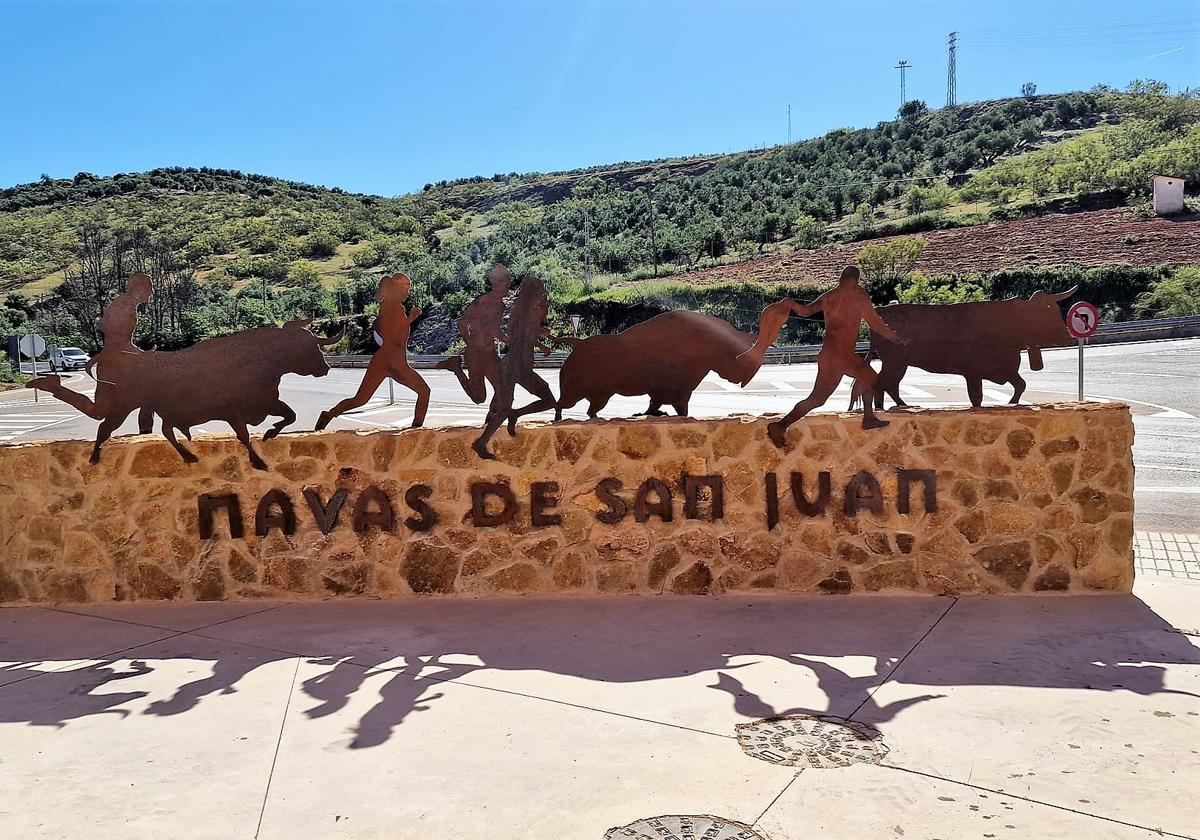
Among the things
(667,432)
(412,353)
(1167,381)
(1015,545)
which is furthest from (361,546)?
(412,353)

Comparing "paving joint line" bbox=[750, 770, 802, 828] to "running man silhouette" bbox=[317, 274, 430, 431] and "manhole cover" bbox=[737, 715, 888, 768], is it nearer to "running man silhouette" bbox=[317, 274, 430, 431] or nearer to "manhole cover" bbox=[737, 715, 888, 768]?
"manhole cover" bbox=[737, 715, 888, 768]

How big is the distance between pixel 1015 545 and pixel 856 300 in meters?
1.86

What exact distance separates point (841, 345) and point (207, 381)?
424cm

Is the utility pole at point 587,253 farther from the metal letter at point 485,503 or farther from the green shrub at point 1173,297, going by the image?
the metal letter at point 485,503

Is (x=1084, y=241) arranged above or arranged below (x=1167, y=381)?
above

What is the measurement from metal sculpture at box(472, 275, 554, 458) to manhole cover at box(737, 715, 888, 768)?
9.48ft

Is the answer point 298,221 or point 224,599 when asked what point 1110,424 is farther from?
point 298,221

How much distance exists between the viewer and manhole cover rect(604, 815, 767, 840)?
3.21 metres

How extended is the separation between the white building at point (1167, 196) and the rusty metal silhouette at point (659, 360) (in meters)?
54.4

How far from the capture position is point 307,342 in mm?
6605

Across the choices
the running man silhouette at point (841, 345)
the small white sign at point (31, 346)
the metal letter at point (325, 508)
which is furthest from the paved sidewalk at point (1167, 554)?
the small white sign at point (31, 346)

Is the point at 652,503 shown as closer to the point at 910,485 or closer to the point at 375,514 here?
the point at 910,485

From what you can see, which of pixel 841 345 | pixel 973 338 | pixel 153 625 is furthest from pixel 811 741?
pixel 153 625

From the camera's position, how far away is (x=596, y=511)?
642 centimetres
